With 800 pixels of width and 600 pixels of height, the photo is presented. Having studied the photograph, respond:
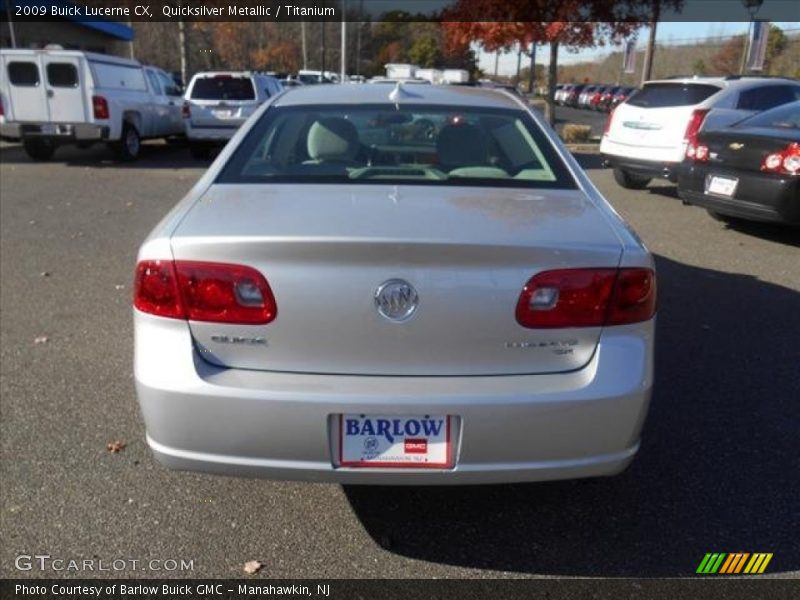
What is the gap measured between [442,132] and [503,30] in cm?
1525

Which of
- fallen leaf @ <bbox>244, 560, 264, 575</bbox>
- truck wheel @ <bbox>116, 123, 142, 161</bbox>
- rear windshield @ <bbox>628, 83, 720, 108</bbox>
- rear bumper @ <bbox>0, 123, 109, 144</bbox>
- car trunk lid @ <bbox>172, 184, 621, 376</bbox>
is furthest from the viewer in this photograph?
truck wheel @ <bbox>116, 123, 142, 161</bbox>

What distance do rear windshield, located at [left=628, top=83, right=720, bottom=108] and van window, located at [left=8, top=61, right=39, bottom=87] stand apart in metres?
10.3

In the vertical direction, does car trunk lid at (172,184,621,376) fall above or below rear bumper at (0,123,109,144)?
above

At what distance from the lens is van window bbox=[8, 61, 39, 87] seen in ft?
42.0

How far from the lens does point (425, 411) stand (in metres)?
2.20

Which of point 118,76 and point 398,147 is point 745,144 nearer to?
point 398,147

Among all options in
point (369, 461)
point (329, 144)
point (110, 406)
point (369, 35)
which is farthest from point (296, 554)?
point (369, 35)

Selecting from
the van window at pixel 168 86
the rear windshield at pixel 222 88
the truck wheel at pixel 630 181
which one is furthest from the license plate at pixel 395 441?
the van window at pixel 168 86

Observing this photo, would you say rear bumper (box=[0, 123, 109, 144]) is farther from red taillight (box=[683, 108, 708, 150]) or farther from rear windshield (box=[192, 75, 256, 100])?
red taillight (box=[683, 108, 708, 150])

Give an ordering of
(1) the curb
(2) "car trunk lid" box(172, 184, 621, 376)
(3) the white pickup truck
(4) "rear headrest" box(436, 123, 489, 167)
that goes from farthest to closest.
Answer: (1) the curb, (3) the white pickup truck, (4) "rear headrest" box(436, 123, 489, 167), (2) "car trunk lid" box(172, 184, 621, 376)

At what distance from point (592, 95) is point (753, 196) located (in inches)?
1559

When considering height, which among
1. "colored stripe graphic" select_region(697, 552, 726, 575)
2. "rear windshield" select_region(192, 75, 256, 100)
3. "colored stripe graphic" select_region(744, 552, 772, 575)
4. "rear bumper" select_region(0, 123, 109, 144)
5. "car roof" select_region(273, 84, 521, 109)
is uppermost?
"car roof" select_region(273, 84, 521, 109)

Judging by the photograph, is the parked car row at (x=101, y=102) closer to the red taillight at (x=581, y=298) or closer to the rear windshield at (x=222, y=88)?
the rear windshield at (x=222, y=88)

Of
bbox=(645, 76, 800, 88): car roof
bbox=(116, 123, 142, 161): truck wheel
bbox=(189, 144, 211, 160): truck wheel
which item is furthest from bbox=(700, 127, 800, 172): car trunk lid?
bbox=(116, 123, 142, 161): truck wheel
